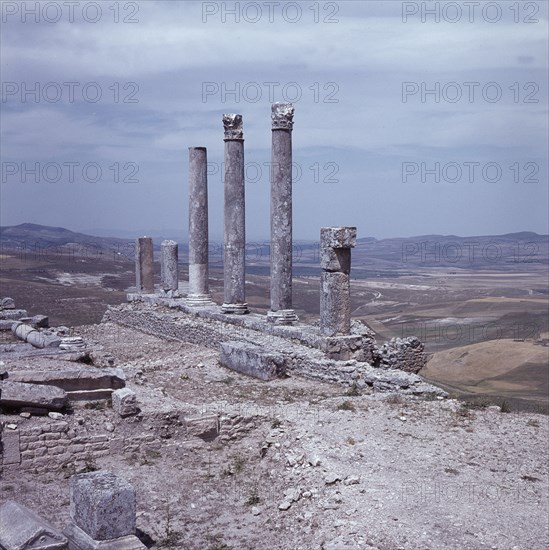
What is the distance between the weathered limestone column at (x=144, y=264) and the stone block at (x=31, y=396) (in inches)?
593

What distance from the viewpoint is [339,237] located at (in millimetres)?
15875

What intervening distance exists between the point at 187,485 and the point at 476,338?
2466 centimetres

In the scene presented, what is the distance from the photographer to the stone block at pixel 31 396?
1061cm

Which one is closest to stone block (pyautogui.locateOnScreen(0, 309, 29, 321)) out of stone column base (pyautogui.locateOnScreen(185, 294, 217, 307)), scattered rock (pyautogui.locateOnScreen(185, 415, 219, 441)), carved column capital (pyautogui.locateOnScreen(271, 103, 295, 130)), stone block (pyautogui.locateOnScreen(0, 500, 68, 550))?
stone column base (pyautogui.locateOnScreen(185, 294, 217, 307))

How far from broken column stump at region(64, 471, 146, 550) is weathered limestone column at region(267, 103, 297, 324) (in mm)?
11636

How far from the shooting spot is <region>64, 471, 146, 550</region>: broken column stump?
24.4ft

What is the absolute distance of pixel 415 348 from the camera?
16.8 meters

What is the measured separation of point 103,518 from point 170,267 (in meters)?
17.4

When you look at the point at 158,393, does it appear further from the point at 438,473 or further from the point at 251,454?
the point at 438,473

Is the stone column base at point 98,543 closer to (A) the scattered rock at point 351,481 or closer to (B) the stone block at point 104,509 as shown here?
(B) the stone block at point 104,509

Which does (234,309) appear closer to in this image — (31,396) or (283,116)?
(283,116)

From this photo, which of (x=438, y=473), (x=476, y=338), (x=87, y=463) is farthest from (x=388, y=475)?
(x=476, y=338)

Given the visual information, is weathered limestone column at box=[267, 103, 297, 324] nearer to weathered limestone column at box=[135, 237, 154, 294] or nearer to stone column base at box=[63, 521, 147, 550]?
weathered limestone column at box=[135, 237, 154, 294]

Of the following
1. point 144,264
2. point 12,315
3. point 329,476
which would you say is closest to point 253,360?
point 329,476
